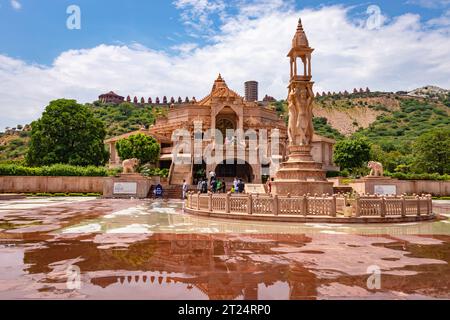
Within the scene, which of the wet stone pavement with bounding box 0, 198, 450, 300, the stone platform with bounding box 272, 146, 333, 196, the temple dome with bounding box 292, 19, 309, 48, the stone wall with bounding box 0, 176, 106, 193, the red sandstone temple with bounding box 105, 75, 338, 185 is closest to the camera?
the wet stone pavement with bounding box 0, 198, 450, 300

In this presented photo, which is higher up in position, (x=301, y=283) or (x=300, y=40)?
(x=300, y=40)

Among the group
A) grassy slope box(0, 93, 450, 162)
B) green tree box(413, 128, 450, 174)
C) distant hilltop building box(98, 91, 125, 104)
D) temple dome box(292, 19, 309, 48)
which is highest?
distant hilltop building box(98, 91, 125, 104)

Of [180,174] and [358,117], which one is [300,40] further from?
[358,117]

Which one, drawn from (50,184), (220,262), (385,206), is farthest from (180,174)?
(220,262)

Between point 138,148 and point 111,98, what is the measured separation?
11321 centimetres

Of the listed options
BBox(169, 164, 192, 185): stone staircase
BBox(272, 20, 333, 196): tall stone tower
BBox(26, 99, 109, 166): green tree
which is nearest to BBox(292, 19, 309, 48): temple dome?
BBox(272, 20, 333, 196): tall stone tower

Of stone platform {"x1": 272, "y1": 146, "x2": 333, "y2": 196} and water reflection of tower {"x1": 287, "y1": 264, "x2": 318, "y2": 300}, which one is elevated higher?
stone platform {"x1": 272, "y1": 146, "x2": 333, "y2": 196}

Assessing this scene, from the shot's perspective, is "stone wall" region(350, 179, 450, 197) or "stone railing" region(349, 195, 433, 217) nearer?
"stone railing" region(349, 195, 433, 217)

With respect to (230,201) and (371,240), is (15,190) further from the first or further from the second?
(371,240)

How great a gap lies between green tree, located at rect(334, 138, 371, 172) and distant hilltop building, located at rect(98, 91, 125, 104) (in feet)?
366

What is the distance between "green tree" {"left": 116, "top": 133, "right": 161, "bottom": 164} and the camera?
43.7 metres

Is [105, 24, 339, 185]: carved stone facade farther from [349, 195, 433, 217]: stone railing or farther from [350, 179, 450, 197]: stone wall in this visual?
[350, 179, 450, 197]: stone wall

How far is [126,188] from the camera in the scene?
32344 mm
